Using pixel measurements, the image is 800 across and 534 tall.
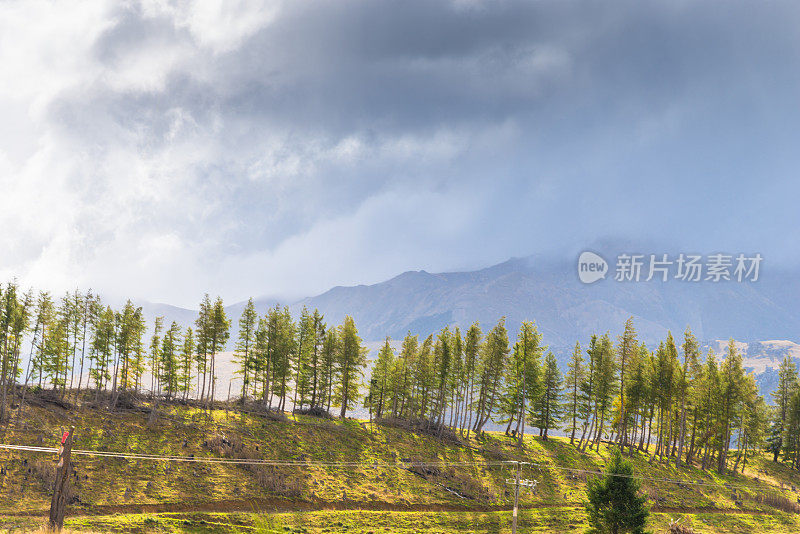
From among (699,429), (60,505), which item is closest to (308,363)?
(60,505)

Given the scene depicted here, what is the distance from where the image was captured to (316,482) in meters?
51.9

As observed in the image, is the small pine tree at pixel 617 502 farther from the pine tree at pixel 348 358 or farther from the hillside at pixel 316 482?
the pine tree at pixel 348 358

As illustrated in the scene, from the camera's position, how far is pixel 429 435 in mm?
72125

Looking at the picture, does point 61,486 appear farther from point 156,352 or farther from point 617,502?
point 156,352

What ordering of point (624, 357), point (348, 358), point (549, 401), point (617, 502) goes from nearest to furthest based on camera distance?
point (617, 502) → point (348, 358) → point (624, 357) → point (549, 401)

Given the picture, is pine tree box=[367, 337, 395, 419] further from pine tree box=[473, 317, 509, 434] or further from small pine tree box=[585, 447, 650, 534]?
small pine tree box=[585, 447, 650, 534]

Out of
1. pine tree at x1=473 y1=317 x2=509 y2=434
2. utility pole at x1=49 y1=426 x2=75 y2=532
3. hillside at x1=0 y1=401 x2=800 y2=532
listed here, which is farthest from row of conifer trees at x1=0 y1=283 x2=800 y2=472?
utility pole at x1=49 y1=426 x2=75 y2=532

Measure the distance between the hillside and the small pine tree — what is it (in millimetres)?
7703

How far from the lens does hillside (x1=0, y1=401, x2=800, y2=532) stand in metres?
41.9

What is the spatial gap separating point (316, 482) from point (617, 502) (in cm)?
2839

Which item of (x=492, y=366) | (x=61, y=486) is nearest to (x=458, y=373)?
(x=492, y=366)

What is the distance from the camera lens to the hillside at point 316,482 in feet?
137

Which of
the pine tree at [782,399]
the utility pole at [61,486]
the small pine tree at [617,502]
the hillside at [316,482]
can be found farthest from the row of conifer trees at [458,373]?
the utility pole at [61,486]

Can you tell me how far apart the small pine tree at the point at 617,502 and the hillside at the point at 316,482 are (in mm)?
7703
